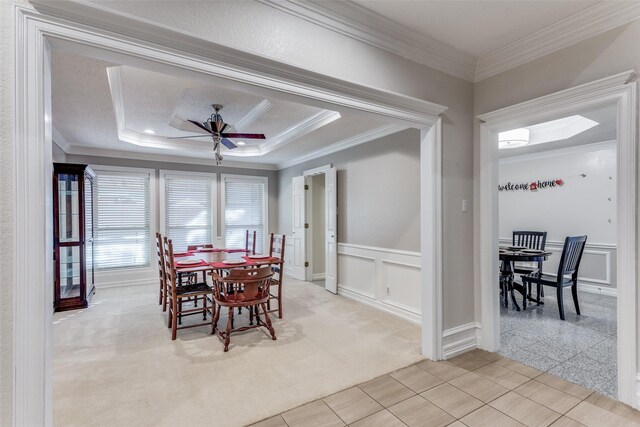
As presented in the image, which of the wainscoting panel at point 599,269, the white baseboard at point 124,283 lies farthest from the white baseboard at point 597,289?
the white baseboard at point 124,283

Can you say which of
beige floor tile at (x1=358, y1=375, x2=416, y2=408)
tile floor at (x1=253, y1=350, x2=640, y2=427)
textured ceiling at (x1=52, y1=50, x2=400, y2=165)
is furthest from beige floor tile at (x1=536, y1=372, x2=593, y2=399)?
textured ceiling at (x1=52, y1=50, x2=400, y2=165)

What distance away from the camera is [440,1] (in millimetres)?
2031

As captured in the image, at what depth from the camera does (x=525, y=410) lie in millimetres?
1993

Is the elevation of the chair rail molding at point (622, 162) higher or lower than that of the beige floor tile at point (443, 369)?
higher

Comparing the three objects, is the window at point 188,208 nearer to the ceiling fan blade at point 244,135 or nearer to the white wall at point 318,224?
the white wall at point 318,224

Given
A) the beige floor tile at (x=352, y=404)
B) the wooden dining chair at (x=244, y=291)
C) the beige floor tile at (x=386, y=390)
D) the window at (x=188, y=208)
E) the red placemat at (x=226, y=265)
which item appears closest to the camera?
the beige floor tile at (x=352, y=404)

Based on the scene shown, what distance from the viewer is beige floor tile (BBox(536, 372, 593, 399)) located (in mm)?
2164

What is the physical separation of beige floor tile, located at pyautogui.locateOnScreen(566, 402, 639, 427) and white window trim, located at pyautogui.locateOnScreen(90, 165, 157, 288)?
6.10 m

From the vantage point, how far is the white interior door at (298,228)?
19.2 ft

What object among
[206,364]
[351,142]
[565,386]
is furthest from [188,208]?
[565,386]

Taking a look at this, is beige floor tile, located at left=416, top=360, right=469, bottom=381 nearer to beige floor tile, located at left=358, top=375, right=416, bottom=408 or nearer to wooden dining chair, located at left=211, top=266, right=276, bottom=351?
beige floor tile, located at left=358, top=375, right=416, bottom=408

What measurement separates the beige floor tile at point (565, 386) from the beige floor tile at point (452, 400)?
670 millimetres

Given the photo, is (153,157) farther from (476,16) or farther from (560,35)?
(560,35)

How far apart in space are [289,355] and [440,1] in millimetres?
3039
